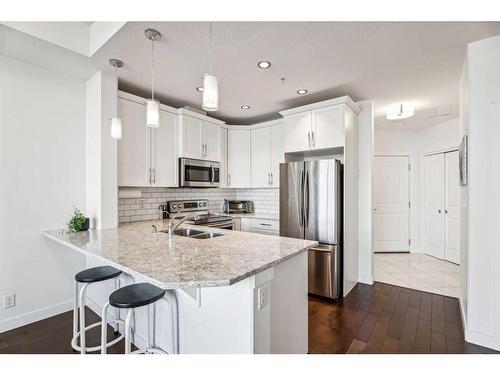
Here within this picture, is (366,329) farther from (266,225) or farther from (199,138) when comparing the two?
(199,138)

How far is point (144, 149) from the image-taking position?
305 centimetres

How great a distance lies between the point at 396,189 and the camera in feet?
17.3

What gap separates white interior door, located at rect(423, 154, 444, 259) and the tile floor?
0.83 ft

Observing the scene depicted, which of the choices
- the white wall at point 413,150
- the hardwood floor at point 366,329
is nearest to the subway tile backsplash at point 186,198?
the hardwood floor at point 366,329

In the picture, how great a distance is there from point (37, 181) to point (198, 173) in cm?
182

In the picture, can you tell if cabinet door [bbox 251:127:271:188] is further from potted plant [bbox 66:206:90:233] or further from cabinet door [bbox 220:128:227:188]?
potted plant [bbox 66:206:90:233]

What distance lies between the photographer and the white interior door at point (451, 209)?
4426mm

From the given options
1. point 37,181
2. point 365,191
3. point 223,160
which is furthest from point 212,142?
point 365,191

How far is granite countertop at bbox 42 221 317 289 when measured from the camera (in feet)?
3.83

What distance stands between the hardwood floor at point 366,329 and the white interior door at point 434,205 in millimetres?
2239

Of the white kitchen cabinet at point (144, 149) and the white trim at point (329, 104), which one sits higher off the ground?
the white trim at point (329, 104)

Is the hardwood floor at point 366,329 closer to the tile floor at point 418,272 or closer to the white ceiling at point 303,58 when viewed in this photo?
the tile floor at point 418,272

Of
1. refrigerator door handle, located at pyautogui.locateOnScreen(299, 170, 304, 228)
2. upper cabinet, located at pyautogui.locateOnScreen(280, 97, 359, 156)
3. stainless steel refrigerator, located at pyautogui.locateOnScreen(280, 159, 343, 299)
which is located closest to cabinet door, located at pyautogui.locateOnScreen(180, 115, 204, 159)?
upper cabinet, located at pyautogui.locateOnScreen(280, 97, 359, 156)
